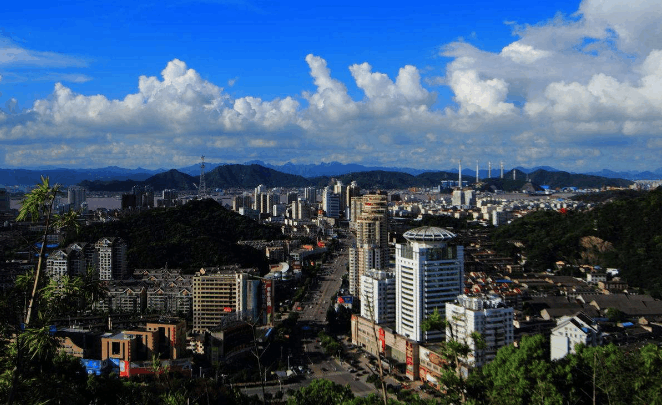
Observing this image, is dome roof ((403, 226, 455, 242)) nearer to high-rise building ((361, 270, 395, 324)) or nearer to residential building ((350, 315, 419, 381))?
high-rise building ((361, 270, 395, 324))

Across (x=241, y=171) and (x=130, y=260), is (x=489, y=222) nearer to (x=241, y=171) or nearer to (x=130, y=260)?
(x=130, y=260)

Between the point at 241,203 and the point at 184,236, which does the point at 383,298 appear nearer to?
the point at 184,236

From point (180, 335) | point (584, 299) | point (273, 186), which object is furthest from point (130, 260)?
point (273, 186)

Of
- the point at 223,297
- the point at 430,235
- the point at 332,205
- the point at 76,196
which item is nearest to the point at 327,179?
the point at 332,205

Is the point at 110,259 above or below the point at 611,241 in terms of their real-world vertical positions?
below

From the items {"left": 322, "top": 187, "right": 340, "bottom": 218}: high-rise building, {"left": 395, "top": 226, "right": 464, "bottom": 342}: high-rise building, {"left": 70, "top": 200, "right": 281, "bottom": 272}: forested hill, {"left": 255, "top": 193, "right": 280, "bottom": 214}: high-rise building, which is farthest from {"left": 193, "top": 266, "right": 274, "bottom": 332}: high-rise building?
{"left": 255, "top": 193, "right": 280, "bottom": 214}: high-rise building

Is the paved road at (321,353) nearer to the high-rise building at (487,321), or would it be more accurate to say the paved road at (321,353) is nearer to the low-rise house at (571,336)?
the high-rise building at (487,321)
